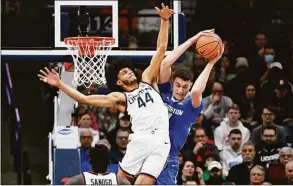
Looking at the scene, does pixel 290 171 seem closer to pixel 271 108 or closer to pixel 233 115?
pixel 233 115

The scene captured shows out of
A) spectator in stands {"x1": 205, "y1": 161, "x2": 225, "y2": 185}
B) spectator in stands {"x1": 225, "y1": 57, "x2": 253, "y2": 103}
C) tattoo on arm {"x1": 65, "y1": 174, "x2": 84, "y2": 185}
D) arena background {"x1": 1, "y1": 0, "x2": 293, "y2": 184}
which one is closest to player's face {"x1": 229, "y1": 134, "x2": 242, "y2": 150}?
spectator in stands {"x1": 205, "y1": 161, "x2": 225, "y2": 185}

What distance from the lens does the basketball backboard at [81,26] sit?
39.5 ft

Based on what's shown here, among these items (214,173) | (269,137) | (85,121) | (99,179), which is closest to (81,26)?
(85,121)

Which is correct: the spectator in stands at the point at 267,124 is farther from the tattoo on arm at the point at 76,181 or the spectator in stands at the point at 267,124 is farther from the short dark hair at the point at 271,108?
the tattoo on arm at the point at 76,181

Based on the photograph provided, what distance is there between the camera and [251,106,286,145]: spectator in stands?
1452 cm

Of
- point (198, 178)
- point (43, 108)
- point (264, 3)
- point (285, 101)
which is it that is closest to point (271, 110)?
point (285, 101)

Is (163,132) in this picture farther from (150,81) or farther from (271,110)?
(271,110)

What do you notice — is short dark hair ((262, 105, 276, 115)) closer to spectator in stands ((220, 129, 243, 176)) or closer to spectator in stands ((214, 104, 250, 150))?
spectator in stands ((214, 104, 250, 150))

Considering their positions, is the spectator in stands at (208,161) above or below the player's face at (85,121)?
below

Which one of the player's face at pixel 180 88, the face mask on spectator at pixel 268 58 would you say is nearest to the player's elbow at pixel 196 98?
the player's face at pixel 180 88

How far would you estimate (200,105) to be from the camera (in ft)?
36.4

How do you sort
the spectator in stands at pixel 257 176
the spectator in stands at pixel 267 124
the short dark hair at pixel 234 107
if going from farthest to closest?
the short dark hair at pixel 234 107, the spectator in stands at pixel 267 124, the spectator in stands at pixel 257 176

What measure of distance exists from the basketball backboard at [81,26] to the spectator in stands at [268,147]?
194 cm

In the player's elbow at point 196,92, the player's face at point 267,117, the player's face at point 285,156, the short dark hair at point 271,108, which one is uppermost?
the player's elbow at point 196,92
